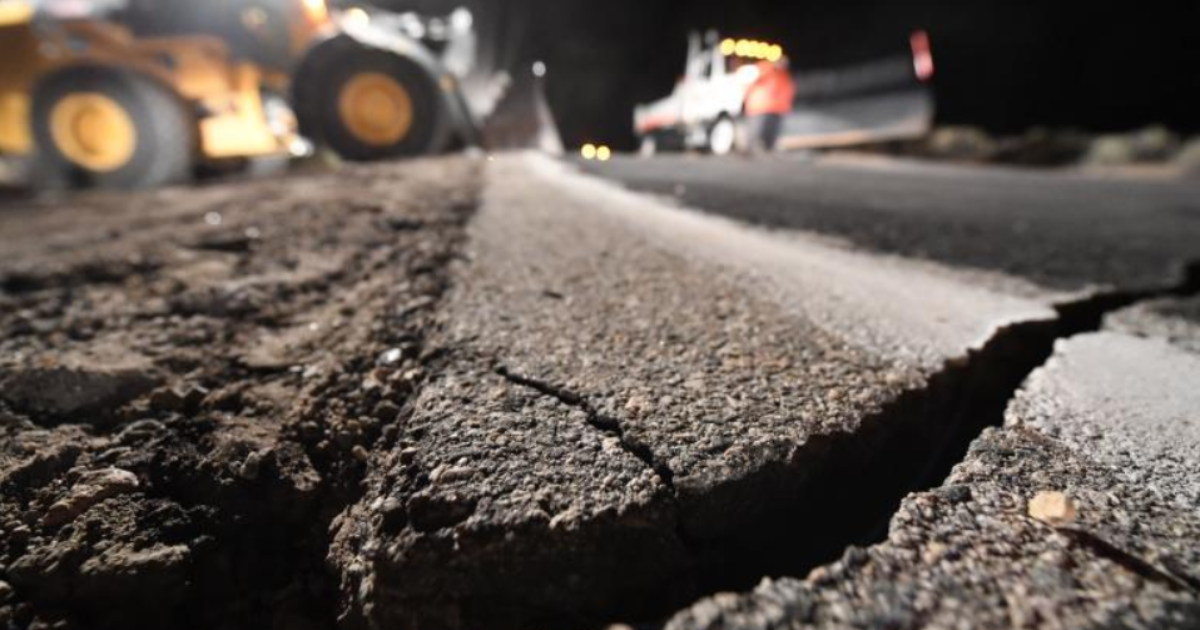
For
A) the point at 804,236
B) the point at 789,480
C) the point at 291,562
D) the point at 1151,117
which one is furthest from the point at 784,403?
the point at 1151,117

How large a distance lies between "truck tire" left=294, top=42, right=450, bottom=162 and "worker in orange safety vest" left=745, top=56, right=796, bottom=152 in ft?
15.6

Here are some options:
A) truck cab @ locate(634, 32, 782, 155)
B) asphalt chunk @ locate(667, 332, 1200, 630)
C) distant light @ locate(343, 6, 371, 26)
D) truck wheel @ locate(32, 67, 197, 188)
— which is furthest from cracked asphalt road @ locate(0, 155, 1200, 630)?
truck cab @ locate(634, 32, 782, 155)

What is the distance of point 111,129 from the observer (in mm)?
4039

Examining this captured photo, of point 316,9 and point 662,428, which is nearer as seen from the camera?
point 662,428

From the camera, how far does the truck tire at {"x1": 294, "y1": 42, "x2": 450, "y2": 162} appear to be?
4031mm

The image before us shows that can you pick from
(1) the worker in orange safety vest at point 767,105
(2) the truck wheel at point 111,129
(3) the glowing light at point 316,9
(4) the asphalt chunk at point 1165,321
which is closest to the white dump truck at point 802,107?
(1) the worker in orange safety vest at point 767,105

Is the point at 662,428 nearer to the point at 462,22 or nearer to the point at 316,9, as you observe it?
the point at 316,9

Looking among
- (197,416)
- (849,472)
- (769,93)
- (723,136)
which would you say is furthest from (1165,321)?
(723,136)

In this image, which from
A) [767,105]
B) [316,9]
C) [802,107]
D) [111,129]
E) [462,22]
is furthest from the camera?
[802,107]

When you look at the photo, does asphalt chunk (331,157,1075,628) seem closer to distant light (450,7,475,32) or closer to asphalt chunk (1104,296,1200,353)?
asphalt chunk (1104,296,1200,353)

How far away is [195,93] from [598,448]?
514 centimetres

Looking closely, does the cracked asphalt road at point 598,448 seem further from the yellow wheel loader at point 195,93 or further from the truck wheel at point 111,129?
the truck wheel at point 111,129

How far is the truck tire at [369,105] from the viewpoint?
13.2 feet

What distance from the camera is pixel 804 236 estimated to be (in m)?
1.68
